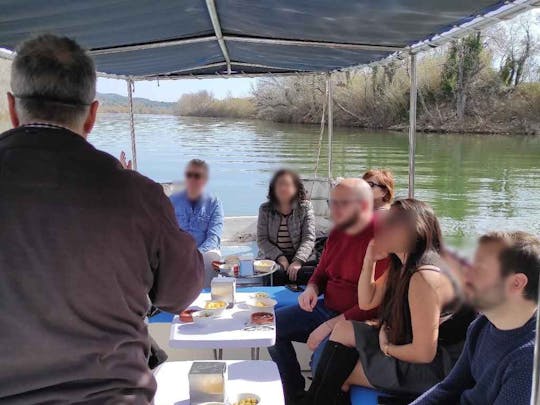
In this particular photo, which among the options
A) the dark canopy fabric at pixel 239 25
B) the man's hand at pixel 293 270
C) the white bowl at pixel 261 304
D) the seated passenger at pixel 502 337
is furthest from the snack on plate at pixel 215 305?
the dark canopy fabric at pixel 239 25

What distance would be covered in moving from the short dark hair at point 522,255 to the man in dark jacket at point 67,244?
0.73m

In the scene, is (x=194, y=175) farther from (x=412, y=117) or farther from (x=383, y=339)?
(x=383, y=339)

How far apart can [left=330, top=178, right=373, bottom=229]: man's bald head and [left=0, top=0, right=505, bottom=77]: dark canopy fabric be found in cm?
73

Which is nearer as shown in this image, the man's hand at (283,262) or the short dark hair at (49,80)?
the short dark hair at (49,80)

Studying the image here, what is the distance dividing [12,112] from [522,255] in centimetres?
122

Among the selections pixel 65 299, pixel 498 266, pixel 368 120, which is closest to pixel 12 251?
pixel 65 299

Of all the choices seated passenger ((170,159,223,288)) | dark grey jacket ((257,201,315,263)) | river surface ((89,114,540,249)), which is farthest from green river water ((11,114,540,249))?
dark grey jacket ((257,201,315,263))

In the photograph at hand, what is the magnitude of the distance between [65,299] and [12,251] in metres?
0.12

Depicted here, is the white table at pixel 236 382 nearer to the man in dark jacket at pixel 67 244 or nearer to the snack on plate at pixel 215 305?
the snack on plate at pixel 215 305

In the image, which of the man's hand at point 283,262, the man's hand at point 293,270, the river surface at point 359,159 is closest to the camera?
the man's hand at point 293,270

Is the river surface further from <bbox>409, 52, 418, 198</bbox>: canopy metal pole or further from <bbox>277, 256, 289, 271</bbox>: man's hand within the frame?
<bbox>409, 52, 418, 198</bbox>: canopy metal pole

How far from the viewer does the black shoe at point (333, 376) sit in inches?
78.1

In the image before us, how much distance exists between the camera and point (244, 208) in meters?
10.5

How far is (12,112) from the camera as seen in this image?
1.00m
